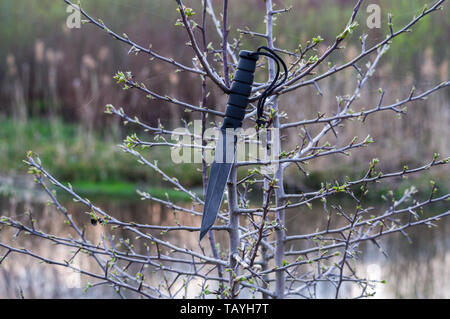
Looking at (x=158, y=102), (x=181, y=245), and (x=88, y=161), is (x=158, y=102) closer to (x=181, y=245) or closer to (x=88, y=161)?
(x=181, y=245)

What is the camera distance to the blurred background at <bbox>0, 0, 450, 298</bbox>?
140cm

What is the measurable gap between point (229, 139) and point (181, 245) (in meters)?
1.43

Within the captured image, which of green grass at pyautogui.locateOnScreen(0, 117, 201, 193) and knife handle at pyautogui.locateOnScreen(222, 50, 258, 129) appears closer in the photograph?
knife handle at pyautogui.locateOnScreen(222, 50, 258, 129)

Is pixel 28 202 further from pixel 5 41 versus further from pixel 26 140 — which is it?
pixel 5 41

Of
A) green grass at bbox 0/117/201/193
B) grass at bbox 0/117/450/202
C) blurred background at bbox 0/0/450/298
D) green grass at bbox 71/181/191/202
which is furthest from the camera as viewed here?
green grass at bbox 0/117/201/193

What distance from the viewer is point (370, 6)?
1.21m

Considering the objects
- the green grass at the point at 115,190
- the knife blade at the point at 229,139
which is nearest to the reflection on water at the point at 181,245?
the green grass at the point at 115,190

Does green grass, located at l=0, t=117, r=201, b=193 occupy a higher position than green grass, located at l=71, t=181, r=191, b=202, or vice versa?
green grass, located at l=0, t=117, r=201, b=193

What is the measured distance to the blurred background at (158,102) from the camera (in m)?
1.40

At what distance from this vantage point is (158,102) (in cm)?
123

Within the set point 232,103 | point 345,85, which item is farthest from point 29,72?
point 232,103

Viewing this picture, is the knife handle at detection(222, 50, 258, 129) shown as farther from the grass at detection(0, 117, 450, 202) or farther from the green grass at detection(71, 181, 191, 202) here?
the grass at detection(0, 117, 450, 202)

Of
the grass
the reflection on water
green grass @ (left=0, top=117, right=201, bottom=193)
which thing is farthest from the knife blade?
green grass @ (left=0, top=117, right=201, bottom=193)

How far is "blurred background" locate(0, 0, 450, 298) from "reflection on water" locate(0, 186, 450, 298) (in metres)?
0.01
